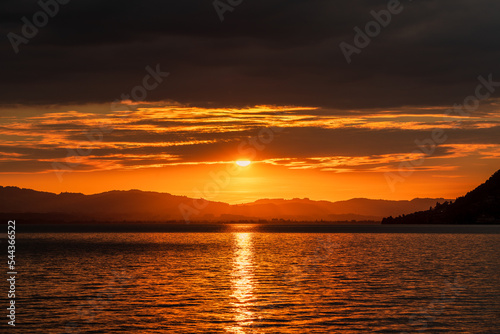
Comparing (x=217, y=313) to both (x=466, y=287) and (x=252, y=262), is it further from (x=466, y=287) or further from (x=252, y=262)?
(x=252, y=262)

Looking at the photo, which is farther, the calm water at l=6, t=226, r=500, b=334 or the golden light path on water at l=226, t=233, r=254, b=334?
the golden light path on water at l=226, t=233, r=254, b=334

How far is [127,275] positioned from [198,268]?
14693 millimetres

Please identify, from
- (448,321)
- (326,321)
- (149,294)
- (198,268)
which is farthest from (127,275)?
(448,321)

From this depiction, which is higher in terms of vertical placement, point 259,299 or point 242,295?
point 242,295

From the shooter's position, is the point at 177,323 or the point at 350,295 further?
the point at 350,295

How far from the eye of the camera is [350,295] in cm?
6303

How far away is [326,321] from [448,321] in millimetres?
10121

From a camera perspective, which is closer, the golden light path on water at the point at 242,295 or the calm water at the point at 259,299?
the calm water at the point at 259,299

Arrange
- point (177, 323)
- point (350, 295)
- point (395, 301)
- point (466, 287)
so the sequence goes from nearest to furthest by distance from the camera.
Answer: point (177, 323) → point (395, 301) → point (350, 295) → point (466, 287)

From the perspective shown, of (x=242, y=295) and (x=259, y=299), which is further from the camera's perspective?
(x=242, y=295)

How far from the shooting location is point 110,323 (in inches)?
1877

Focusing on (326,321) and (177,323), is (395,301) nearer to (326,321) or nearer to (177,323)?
(326,321)

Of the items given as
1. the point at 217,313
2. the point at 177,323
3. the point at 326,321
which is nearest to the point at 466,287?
the point at 326,321

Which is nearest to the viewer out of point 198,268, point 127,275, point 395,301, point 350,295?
point 395,301
